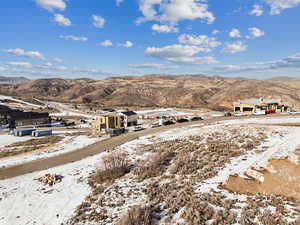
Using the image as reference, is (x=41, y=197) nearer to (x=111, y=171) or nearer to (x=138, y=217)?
(x=111, y=171)

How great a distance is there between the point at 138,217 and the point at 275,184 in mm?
8220

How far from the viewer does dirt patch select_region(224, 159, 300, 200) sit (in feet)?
36.0

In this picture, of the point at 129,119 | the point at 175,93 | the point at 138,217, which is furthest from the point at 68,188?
the point at 175,93

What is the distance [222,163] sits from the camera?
14820 mm

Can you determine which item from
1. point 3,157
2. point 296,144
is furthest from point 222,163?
point 3,157

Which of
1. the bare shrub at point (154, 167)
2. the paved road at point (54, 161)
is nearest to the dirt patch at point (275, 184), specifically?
the bare shrub at point (154, 167)

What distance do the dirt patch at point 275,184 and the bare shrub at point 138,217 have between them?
512 cm

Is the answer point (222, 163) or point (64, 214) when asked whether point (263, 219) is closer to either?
point (222, 163)

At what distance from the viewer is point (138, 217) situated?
30.1ft

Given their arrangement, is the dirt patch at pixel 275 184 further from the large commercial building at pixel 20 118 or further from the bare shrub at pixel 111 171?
the large commercial building at pixel 20 118

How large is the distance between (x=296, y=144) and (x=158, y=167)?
12434mm

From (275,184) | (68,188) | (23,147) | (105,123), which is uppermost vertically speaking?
(275,184)

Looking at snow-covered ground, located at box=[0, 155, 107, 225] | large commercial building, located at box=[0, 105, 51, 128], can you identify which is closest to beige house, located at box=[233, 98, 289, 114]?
snow-covered ground, located at box=[0, 155, 107, 225]

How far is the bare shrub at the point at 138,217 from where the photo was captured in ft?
29.3
